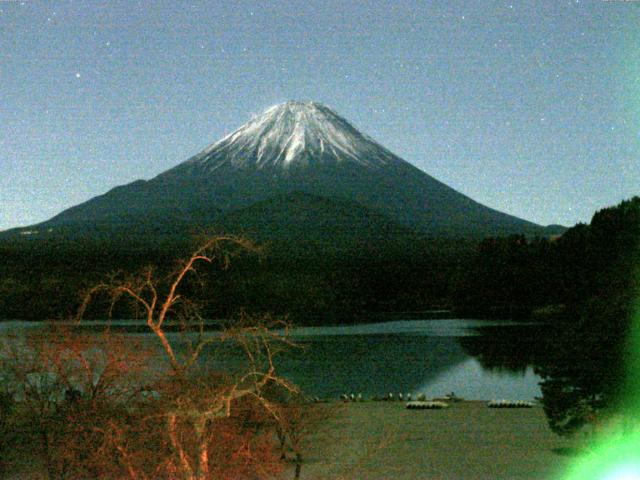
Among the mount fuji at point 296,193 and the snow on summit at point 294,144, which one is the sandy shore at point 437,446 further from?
the snow on summit at point 294,144

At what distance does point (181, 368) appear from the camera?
4867mm

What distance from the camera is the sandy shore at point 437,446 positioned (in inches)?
469

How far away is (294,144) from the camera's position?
140 m

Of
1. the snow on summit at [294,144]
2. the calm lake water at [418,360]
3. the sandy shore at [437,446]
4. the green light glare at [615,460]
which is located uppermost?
the snow on summit at [294,144]

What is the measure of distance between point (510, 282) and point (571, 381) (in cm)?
6185

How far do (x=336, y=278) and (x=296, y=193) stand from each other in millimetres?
44790

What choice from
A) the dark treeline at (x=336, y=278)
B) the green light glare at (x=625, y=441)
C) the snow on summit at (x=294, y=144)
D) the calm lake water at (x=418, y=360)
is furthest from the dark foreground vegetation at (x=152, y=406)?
the snow on summit at (x=294, y=144)

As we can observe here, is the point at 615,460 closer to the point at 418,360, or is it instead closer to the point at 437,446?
the point at 437,446

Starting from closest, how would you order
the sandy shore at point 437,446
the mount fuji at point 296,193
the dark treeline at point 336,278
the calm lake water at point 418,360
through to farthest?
the sandy shore at point 437,446
the calm lake water at point 418,360
the dark treeline at point 336,278
the mount fuji at point 296,193

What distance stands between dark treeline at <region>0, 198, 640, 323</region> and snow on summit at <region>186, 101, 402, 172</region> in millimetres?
38580

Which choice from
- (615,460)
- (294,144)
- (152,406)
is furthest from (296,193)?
(152,406)

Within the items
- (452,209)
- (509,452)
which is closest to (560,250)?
(509,452)

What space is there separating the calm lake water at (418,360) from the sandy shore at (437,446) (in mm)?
7439

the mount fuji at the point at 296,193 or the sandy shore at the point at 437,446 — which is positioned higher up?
the mount fuji at the point at 296,193
